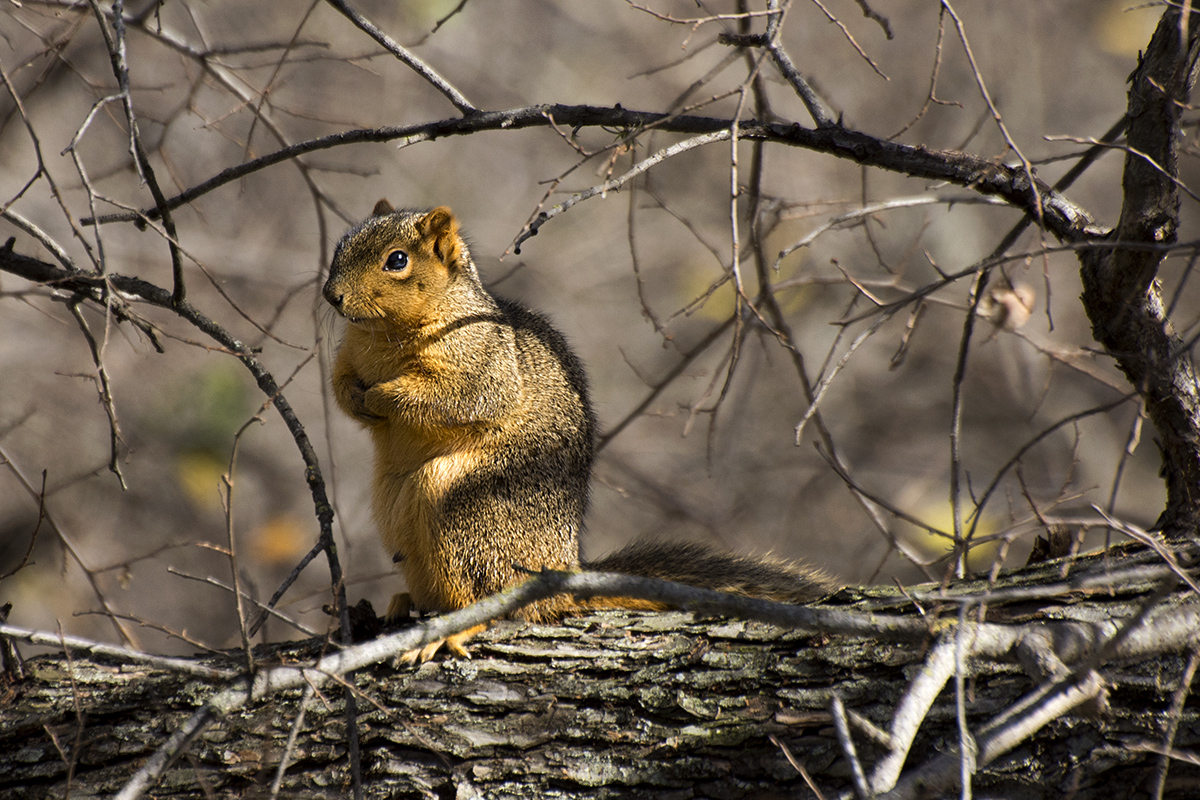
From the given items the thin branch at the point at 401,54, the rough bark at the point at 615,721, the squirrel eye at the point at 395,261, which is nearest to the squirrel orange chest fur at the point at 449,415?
the squirrel eye at the point at 395,261

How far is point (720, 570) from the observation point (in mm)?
3045

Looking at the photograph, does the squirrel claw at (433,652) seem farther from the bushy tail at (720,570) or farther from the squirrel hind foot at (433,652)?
the bushy tail at (720,570)

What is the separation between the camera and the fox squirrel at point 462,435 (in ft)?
9.43

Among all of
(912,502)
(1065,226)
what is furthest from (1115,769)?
(912,502)

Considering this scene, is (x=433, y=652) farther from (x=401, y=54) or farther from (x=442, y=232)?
(x=401, y=54)

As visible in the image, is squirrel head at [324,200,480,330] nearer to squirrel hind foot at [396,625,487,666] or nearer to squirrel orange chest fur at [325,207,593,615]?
squirrel orange chest fur at [325,207,593,615]

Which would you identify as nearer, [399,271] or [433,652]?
[433,652]

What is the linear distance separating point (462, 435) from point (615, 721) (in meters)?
1.12

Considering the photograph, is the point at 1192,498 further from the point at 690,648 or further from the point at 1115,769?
the point at 690,648

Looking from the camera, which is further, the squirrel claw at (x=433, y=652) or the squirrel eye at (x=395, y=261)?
the squirrel eye at (x=395, y=261)

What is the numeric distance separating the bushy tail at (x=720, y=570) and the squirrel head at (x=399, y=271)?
1.03 metres

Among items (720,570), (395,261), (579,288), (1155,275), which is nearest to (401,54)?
(395,261)

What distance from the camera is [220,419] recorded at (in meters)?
6.17

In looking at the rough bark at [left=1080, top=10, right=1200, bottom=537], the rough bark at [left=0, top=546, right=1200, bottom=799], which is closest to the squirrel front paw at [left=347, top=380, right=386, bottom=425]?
the rough bark at [left=0, top=546, right=1200, bottom=799]
